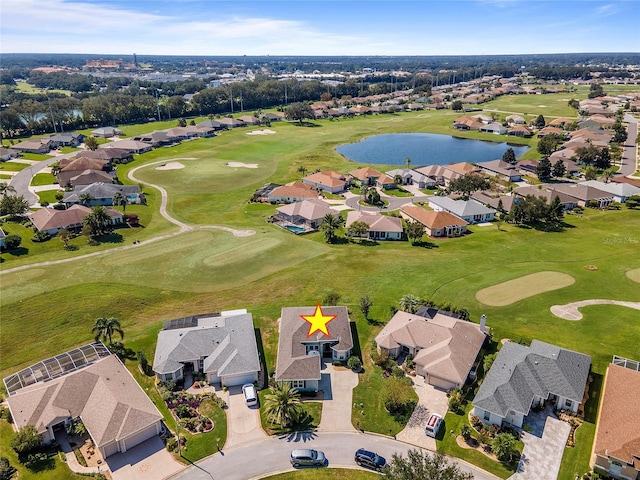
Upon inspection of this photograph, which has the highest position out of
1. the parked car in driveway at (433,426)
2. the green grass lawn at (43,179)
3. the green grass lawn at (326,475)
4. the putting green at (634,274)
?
the green grass lawn at (43,179)

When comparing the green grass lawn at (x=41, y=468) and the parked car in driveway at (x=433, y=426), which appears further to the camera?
the parked car in driveway at (x=433, y=426)

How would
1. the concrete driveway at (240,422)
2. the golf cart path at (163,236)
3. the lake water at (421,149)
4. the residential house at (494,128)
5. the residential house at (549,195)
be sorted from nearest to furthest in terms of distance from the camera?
the concrete driveway at (240,422)
the golf cart path at (163,236)
the residential house at (549,195)
the lake water at (421,149)
the residential house at (494,128)

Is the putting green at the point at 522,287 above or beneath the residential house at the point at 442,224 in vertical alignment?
beneath

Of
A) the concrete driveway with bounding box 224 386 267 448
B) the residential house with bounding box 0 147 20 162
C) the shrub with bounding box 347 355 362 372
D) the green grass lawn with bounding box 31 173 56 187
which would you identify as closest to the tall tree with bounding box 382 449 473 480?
the concrete driveway with bounding box 224 386 267 448

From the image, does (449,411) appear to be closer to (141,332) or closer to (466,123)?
(141,332)

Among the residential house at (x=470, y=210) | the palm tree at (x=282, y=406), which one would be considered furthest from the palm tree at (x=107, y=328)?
the residential house at (x=470, y=210)

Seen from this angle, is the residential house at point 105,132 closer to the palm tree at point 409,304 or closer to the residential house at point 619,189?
the palm tree at point 409,304

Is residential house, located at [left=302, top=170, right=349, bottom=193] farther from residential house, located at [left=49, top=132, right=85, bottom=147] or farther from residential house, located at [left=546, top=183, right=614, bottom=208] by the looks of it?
residential house, located at [left=49, top=132, right=85, bottom=147]

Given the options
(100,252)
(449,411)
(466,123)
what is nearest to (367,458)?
(449,411)
